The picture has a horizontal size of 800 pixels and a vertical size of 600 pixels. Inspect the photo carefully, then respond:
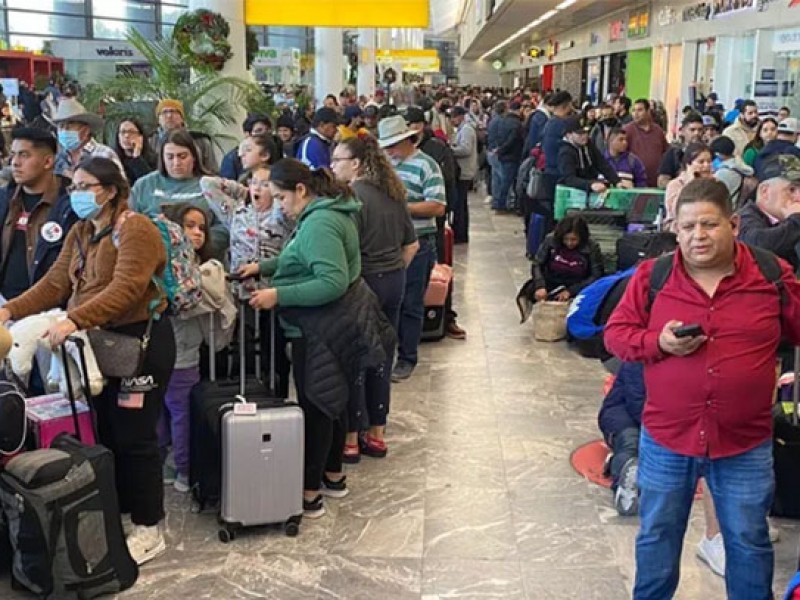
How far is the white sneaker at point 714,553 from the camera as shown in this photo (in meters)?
3.85

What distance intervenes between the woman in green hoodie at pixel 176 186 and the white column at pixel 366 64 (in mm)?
21174

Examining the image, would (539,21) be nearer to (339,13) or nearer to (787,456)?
(339,13)

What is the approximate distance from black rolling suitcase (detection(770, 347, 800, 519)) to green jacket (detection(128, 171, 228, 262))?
A: 2803mm

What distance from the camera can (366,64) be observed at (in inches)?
1051

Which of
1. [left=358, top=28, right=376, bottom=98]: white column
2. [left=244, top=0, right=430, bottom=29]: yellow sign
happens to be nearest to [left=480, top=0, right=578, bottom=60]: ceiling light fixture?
[left=358, top=28, right=376, bottom=98]: white column

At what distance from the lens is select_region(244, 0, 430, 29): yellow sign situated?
1052cm

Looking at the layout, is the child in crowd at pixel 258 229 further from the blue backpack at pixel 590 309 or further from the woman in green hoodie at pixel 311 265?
the blue backpack at pixel 590 309

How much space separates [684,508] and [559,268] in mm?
4515

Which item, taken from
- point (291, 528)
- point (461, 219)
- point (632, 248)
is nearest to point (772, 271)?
point (291, 528)

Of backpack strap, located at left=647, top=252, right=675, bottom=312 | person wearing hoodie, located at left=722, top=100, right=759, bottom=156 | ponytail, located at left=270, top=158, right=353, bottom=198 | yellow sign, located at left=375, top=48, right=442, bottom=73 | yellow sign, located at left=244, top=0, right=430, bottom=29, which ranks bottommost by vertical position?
backpack strap, located at left=647, top=252, right=675, bottom=312

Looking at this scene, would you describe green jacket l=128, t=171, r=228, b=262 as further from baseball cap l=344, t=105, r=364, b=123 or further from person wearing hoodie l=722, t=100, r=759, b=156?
person wearing hoodie l=722, t=100, r=759, b=156

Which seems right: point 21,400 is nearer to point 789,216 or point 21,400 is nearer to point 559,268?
point 789,216

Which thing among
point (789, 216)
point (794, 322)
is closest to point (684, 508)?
point (794, 322)

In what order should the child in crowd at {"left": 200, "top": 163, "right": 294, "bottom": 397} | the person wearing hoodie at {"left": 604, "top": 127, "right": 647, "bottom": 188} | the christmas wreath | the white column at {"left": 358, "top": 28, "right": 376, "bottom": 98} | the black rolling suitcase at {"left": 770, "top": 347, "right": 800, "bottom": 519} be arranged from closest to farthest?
the black rolling suitcase at {"left": 770, "top": 347, "right": 800, "bottom": 519}
the child in crowd at {"left": 200, "top": 163, "right": 294, "bottom": 397}
the person wearing hoodie at {"left": 604, "top": 127, "right": 647, "bottom": 188}
the christmas wreath
the white column at {"left": 358, "top": 28, "right": 376, "bottom": 98}
